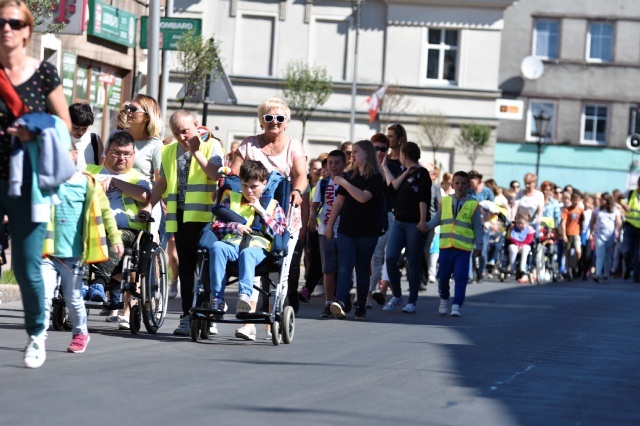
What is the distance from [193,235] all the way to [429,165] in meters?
8.67

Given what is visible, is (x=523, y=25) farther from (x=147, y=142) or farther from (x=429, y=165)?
(x=147, y=142)

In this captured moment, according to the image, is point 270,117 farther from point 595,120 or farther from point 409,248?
point 595,120

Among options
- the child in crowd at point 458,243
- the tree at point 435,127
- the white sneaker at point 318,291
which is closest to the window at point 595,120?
the tree at point 435,127

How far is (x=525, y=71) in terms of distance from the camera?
62094 mm

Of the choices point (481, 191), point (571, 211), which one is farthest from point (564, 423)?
point (571, 211)

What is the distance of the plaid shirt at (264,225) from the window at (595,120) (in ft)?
174

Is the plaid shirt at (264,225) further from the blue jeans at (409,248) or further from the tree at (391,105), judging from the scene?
the tree at (391,105)

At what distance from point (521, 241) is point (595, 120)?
34.7 meters

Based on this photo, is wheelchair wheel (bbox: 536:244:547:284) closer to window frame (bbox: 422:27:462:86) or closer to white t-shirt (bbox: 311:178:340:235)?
white t-shirt (bbox: 311:178:340:235)

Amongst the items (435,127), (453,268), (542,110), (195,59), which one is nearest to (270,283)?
(453,268)

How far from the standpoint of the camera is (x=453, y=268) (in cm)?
1762

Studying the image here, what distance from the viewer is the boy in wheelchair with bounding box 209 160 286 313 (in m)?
11.3

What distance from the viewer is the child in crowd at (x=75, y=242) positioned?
385 inches

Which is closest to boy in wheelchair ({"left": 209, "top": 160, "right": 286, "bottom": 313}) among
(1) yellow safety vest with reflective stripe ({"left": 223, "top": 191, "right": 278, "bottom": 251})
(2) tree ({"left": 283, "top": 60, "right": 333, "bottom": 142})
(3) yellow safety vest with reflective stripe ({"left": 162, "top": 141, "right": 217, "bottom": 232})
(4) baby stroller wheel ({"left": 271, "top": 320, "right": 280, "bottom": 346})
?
(1) yellow safety vest with reflective stripe ({"left": 223, "top": 191, "right": 278, "bottom": 251})
